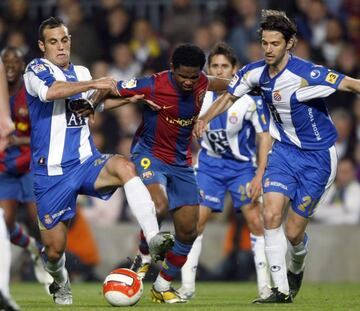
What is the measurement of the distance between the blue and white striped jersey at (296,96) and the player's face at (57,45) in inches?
64.2

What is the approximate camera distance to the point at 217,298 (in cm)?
1257

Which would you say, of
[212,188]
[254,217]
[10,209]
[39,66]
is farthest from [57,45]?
[10,209]

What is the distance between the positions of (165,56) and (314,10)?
2485 mm

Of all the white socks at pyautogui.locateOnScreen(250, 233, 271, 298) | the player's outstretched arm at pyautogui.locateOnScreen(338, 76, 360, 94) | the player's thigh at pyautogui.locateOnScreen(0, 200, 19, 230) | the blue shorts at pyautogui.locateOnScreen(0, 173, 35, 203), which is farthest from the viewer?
the blue shorts at pyautogui.locateOnScreen(0, 173, 35, 203)

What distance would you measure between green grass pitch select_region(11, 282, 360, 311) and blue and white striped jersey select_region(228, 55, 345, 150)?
160 centimetres

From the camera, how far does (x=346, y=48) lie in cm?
1836

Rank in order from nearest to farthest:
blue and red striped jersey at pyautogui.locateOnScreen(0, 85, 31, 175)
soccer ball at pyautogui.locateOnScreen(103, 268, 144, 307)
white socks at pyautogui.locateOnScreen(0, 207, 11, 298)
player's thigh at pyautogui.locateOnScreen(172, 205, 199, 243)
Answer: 1. white socks at pyautogui.locateOnScreen(0, 207, 11, 298)
2. soccer ball at pyautogui.locateOnScreen(103, 268, 144, 307)
3. player's thigh at pyautogui.locateOnScreen(172, 205, 199, 243)
4. blue and red striped jersey at pyautogui.locateOnScreen(0, 85, 31, 175)

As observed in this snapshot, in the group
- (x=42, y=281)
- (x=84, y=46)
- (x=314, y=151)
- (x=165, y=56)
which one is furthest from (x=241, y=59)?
(x=314, y=151)

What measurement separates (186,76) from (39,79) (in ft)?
4.46

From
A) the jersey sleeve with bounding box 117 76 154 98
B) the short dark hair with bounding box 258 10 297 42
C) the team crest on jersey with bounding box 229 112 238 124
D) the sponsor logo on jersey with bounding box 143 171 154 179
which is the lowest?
the team crest on jersey with bounding box 229 112 238 124

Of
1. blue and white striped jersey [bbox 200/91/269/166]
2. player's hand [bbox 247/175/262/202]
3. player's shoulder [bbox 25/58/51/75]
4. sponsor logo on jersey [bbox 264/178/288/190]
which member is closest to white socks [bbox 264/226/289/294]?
sponsor logo on jersey [bbox 264/178/288/190]

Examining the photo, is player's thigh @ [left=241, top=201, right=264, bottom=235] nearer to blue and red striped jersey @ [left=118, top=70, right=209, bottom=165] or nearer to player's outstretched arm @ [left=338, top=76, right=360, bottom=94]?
blue and red striped jersey @ [left=118, top=70, right=209, bottom=165]

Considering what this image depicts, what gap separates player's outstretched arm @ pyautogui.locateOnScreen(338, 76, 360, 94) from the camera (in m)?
10.6

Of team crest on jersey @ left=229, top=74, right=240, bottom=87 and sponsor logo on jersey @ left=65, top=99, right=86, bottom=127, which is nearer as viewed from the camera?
sponsor logo on jersey @ left=65, top=99, right=86, bottom=127
